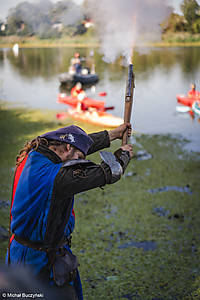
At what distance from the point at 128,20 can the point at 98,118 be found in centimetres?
855

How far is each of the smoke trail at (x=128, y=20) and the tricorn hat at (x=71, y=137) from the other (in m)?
1.73

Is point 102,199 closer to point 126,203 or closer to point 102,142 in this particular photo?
point 126,203

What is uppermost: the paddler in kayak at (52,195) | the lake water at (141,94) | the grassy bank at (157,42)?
the grassy bank at (157,42)

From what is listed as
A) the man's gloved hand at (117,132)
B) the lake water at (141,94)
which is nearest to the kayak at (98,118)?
the lake water at (141,94)

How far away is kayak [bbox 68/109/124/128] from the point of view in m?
12.3

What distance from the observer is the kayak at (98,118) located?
40.4 ft

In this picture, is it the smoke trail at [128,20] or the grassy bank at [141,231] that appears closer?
the smoke trail at [128,20]

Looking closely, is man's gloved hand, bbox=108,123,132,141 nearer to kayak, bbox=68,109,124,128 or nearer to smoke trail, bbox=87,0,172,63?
smoke trail, bbox=87,0,172,63

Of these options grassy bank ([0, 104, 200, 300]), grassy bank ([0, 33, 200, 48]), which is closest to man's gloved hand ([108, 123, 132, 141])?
grassy bank ([0, 104, 200, 300])

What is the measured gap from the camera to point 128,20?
13.8ft

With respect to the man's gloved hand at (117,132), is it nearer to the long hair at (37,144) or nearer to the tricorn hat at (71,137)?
the tricorn hat at (71,137)

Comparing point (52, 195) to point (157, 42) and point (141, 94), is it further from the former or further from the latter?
point (141, 94)

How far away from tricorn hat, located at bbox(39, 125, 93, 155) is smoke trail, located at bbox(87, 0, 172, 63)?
1.73m

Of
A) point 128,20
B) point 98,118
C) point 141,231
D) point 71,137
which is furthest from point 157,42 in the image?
point 98,118
